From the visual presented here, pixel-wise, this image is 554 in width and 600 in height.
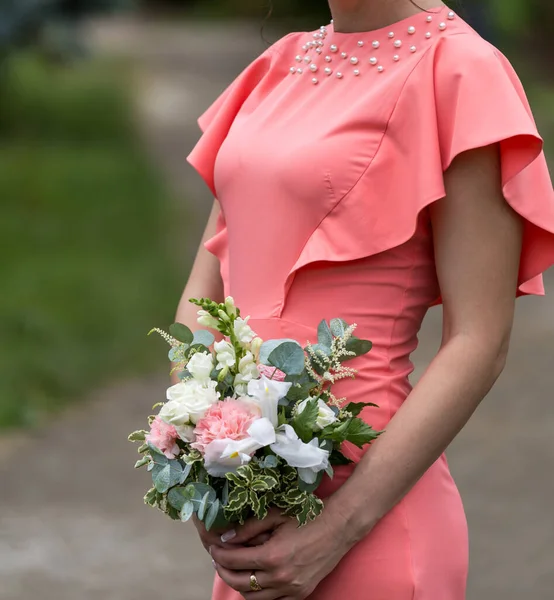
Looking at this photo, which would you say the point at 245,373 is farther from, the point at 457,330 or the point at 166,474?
the point at 457,330

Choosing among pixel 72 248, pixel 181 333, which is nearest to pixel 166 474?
pixel 181 333

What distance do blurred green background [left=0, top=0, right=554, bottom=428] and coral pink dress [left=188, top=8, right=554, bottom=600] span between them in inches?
18.4

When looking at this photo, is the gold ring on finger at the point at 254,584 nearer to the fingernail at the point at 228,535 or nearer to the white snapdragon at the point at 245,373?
the fingernail at the point at 228,535

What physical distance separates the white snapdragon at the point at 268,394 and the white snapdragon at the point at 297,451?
4 cm

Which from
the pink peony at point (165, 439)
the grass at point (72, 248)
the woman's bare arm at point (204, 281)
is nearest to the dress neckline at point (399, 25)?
the woman's bare arm at point (204, 281)

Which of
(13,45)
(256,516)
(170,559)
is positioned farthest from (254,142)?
(13,45)

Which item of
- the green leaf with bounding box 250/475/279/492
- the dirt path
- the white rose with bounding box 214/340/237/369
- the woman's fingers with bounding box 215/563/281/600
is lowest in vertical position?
the dirt path

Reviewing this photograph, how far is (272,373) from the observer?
6.32 feet

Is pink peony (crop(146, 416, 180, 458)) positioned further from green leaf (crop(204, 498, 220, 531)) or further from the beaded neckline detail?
the beaded neckline detail

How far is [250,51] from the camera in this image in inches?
1111

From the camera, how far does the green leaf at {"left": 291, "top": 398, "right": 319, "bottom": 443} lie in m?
1.87

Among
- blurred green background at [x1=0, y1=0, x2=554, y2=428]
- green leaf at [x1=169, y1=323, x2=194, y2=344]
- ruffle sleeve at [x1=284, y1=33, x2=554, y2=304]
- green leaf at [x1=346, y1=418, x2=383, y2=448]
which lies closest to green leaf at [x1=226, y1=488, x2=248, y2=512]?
green leaf at [x1=346, y1=418, x2=383, y2=448]

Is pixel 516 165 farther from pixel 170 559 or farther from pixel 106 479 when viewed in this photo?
pixel 106 479

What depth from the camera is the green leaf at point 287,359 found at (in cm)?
192
